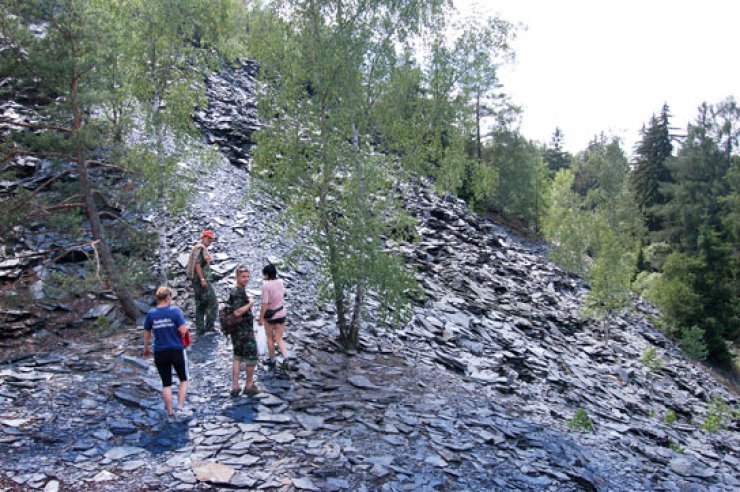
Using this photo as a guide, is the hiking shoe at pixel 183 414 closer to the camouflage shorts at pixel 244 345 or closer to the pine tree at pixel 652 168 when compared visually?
the camouflage shorts at pixel 244 345

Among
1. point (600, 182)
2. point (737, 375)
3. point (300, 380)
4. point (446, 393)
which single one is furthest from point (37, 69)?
point (600, 182)

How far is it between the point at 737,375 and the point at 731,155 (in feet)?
91.0

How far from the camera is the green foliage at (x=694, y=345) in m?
29.7

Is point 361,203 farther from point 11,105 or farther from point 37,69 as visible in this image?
point 11,105

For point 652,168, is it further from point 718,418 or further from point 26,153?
point 26,153

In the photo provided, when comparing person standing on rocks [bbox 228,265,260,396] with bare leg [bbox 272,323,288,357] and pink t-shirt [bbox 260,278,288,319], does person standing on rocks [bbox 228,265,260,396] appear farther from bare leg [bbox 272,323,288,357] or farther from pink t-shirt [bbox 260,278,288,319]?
bare leg [bbox 272,323,288,357]

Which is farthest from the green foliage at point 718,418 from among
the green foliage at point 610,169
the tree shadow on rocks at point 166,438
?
the green foliage at point 610,169

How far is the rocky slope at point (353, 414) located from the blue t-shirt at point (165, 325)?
1.30 m

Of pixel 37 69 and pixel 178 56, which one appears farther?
pixel 178 56

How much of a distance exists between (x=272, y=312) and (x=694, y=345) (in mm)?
29447

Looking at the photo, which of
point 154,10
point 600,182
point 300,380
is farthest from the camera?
point 600,182

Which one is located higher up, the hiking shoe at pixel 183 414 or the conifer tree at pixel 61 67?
the conifer tree at pixel 61 67

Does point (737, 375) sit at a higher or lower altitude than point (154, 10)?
lower

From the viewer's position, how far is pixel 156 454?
715cm
